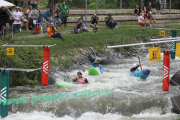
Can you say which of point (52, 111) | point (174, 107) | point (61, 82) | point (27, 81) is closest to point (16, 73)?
point (27, 81)

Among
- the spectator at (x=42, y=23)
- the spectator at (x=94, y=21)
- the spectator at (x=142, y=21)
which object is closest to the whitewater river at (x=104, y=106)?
the spectator at (x=42, y=23)

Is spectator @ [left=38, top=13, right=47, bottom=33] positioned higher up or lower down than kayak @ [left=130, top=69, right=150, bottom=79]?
higher up

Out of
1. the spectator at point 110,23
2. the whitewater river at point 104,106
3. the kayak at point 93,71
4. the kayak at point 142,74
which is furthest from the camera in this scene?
the spectator at point 110,23

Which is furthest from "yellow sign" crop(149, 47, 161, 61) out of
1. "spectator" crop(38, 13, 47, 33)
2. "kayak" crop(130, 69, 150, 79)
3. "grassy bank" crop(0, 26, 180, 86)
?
"spectator" crop(38, 13, 47, 33)

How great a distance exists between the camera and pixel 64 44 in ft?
46.7

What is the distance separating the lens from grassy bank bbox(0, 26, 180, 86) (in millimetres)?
10812

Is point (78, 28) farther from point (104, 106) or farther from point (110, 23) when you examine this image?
point (104, 106)

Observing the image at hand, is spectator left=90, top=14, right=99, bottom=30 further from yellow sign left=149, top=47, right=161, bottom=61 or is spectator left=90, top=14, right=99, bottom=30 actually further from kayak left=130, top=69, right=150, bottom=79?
yellow sign left=149, top=47, right=161, bottom=61

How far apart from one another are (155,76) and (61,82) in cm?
410

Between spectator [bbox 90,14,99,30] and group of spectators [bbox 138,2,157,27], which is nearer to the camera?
spectator [bbox 90,14,99,30]

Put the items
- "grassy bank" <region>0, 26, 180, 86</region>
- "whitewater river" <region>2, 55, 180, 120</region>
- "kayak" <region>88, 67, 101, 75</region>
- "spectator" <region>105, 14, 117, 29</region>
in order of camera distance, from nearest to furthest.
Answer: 1. "whitewater river" <region>2, 55, 180, 120</region>
2. "grassy bank" <region>0, 26, 180, 86</region>
3. "kayak" <region>88, 67, 101, 75</region>
4. "spectator" <region>105, 14, 117, 29</region>

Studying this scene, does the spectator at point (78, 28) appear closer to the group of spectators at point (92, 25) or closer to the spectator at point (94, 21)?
the group of spectators at point (92, 25)

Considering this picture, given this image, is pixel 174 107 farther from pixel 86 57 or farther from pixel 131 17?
pixel 131 17

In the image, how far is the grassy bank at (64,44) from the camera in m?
10.8
